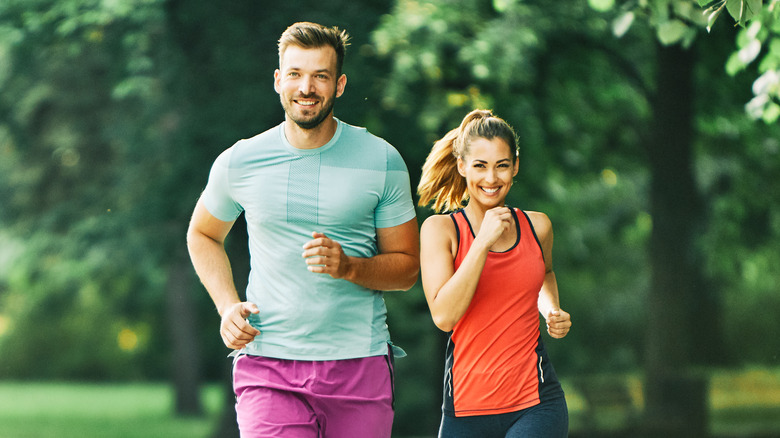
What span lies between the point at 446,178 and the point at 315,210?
546 mm

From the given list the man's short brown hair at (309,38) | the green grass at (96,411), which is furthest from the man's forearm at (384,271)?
the green grass at (96,411)

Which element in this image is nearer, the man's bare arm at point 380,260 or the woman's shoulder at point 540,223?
the man's bare arm at point 380,260

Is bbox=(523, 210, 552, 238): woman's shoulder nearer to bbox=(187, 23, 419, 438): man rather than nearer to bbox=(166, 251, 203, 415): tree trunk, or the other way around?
bbox=(187, 23, 419, 438): man

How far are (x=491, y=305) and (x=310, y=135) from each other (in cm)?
86

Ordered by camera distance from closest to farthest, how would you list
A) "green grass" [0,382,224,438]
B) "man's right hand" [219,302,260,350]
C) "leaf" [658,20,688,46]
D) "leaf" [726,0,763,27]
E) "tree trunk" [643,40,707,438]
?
"man's right hand" [219,302,260,350] → "leaf" [726,0,763,27] → "leaf" [658,20,688,46] → "tree trunk" [643,40,707,438] → "green grass" [0,382,224,438]

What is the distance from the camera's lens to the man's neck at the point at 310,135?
3.45 meters

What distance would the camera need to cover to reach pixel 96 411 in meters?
20.4

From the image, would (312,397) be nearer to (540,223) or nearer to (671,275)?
(540,223)

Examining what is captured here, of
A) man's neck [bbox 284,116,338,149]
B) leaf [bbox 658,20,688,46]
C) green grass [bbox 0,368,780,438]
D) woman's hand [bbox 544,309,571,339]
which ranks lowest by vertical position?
green grass [bbox 0,368,780,438]

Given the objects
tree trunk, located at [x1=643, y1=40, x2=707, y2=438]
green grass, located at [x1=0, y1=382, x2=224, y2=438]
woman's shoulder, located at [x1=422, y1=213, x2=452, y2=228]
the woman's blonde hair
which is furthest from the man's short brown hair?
green grass, located at [x1=0, y1=382, x2=224, y2=438]

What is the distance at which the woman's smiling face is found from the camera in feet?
11.0

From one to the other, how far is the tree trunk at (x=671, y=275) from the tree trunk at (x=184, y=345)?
9011 mm

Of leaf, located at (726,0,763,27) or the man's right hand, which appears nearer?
the man's right hand

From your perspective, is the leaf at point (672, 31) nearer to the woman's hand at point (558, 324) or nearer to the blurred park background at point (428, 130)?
the blurred park background at point (428, 130)
